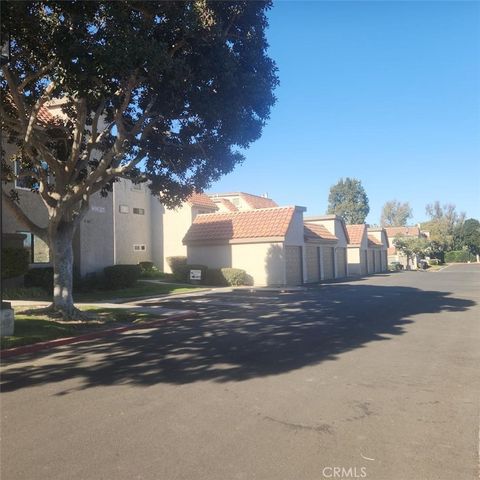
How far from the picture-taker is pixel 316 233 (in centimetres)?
3475

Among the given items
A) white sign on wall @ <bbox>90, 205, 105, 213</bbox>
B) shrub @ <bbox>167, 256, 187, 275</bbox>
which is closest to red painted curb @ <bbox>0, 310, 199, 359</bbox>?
white sign on wall @ <bbox>90, 205, 105, 213</bbox>

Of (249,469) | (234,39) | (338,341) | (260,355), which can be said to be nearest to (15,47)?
(234,39)

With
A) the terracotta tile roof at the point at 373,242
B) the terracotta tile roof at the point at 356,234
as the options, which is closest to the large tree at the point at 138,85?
the terracotta tile roof at the point at 356,234

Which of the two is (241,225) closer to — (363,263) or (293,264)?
(293,264)

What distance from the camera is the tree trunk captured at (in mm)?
12805

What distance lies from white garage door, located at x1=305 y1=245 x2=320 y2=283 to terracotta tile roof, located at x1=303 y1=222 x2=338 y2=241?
0.78 metres

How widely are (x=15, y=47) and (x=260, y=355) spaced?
9674mm

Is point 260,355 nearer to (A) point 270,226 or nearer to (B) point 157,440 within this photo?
→ (B) point 157,440

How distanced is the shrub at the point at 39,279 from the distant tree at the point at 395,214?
113827mm

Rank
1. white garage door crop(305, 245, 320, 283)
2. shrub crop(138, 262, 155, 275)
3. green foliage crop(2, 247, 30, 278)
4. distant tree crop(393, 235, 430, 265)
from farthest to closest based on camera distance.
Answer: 1. distant tree crop(393, 235, 430, 265)
2. shrub crop(138, 262, 155, 275)
3. white garage door crop(305, 245, 320, 283)
4. green foliage crop(2, 247, 30, 278)

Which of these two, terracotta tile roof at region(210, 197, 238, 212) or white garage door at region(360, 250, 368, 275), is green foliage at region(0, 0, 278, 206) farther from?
white garage door at region(360, 250, 368, 275)

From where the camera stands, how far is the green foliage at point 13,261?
16.9 metres

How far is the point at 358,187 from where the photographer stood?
88.7m

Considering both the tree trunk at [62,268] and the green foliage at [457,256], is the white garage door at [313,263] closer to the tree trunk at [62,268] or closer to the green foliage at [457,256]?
the tree trunk at [62,268]
